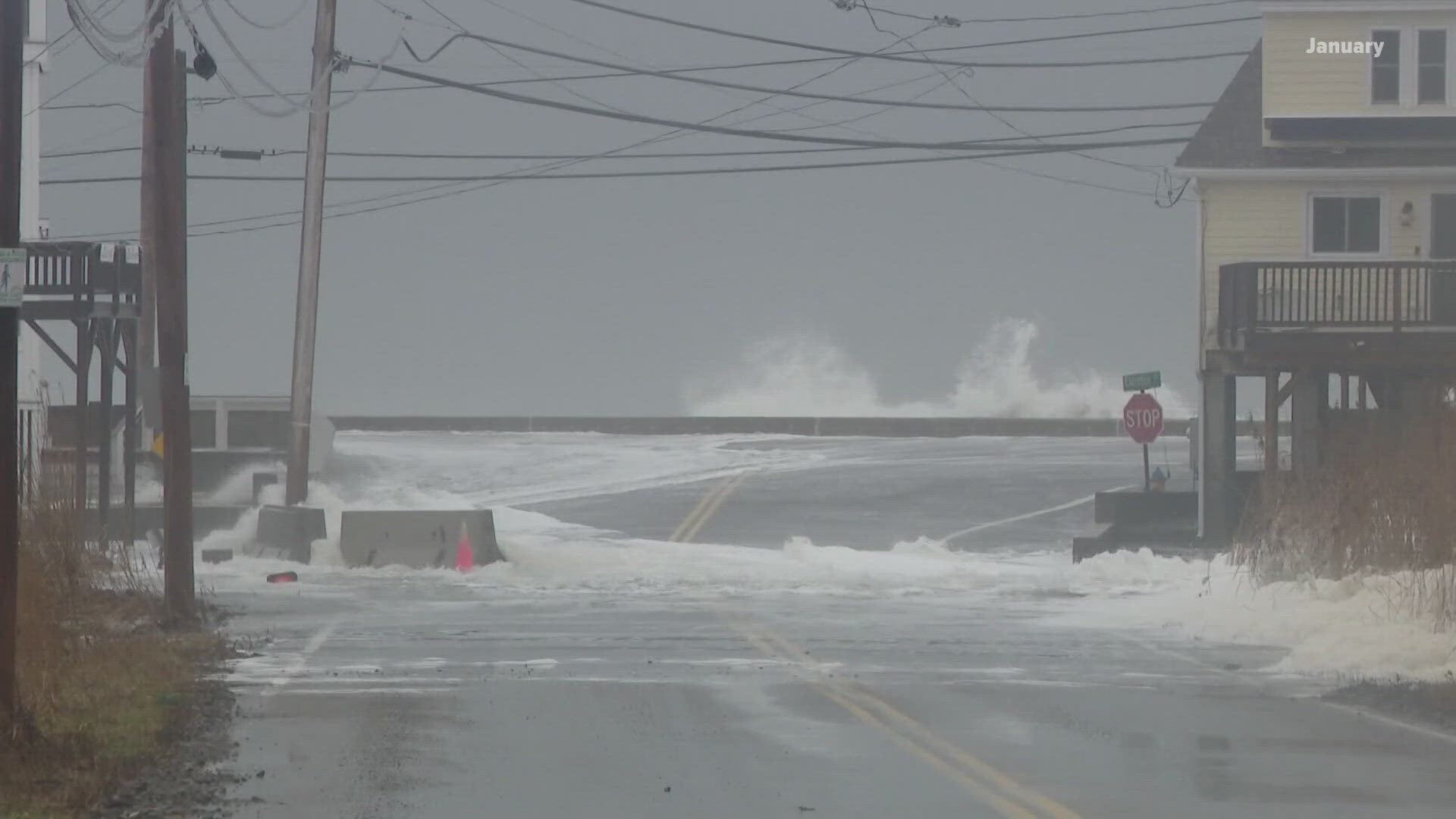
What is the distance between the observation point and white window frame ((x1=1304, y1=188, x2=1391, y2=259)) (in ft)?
119

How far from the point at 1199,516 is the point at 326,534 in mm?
13980

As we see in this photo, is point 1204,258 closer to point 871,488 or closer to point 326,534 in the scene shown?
point 871,488

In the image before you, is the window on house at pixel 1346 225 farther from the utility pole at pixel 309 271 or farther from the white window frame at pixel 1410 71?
the utility pole at pixel 309 271

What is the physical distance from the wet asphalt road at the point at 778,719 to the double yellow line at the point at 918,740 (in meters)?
0.03

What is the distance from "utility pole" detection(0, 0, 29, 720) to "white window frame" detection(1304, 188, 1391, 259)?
27.8m

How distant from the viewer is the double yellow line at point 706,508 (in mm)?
35562

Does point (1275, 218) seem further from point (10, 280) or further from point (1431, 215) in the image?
point (10, 280)

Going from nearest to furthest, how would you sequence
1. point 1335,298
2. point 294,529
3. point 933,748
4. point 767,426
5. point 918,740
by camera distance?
point 933,748 → point 918,740 → point 294,529 → point 1335,298 → point 767,426

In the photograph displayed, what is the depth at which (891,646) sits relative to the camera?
1912 cm

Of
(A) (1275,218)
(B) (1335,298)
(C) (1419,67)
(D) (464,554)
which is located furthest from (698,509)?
(C) (1419,67)

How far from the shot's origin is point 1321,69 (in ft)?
118

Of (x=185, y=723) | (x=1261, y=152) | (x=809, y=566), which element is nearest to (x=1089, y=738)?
(x=185, y=723)

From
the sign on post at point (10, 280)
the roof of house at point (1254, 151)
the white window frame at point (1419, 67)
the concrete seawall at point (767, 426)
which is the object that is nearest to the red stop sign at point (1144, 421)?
the roof of house at point (1254, 151)

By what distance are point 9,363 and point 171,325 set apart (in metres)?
9.02
